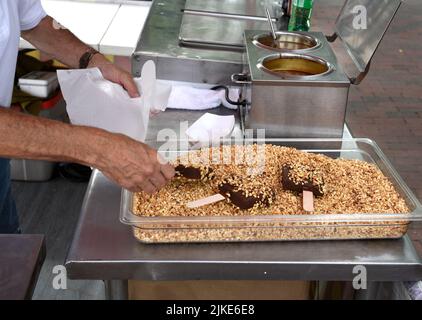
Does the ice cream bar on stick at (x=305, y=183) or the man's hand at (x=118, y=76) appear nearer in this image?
the ice cream bar on stick at (x=305, y=183)

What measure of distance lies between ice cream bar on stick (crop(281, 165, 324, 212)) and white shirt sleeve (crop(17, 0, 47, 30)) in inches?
36.5

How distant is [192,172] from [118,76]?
44 cm

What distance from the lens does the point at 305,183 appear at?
49.1 inches

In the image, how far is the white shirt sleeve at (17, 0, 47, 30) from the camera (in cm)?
164

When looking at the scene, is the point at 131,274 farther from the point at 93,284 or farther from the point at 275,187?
the point at 93,284

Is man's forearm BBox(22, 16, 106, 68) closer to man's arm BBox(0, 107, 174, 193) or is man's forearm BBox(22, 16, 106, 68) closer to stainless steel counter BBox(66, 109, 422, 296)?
man's arm BBox(0, 107, 174, 193)

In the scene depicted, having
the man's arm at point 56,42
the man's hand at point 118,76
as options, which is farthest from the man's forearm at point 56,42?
the man's hand at point 118,76

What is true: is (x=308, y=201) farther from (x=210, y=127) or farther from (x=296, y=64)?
(x=296, y=64)

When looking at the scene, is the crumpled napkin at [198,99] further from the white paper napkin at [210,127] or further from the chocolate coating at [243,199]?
the chocolate coating at [243,199]

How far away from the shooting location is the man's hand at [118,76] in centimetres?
153

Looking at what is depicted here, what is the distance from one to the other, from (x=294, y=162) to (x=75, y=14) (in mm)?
1970

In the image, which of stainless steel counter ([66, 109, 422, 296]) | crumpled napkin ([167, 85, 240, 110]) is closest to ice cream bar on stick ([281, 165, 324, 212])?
stainless steel counter ([66, 109, 422, 296])

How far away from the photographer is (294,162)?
135 cm

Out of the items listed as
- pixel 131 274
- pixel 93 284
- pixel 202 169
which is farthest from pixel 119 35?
pixel 131 274
